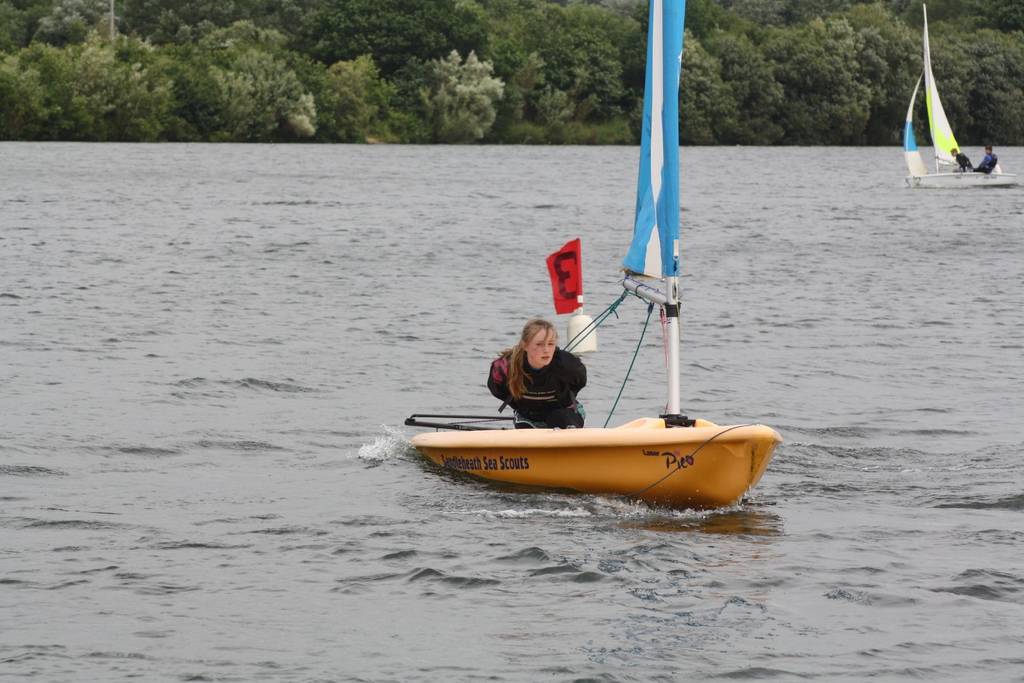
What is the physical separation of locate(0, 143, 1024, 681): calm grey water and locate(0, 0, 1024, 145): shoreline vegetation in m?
54.4

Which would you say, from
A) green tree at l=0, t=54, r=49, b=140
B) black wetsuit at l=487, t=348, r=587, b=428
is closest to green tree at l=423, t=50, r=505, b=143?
green tree at l=0, t=54, r=49, b=140

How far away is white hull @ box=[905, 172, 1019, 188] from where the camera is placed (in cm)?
5744

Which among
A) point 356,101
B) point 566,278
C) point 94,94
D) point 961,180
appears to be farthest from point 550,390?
point 356,101

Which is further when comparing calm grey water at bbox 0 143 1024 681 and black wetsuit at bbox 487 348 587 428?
black wetsuit at bbox 487 348 587 428

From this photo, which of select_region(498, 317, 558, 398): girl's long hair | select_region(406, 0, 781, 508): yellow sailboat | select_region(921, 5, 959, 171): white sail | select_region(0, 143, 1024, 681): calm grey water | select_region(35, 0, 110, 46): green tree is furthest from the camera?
select_region(35, 0, 110, 46): green tree

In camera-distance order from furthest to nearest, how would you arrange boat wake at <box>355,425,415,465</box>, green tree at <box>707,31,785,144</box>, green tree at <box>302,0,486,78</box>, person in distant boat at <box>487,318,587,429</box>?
green tree at <box>302,0,486,78</box>, green tree at <box>707,31,785,144</box>, boat wake at <box>355,425,415,465</box>, person in distant boat at <box>487,318,587,429</box>

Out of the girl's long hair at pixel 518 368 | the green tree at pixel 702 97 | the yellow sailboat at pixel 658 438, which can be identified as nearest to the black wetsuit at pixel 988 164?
the green tree at pixel 702 97

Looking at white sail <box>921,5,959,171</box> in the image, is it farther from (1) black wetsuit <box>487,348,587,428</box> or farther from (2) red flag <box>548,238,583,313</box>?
(2) red flag <box>548,238,583,313</box>

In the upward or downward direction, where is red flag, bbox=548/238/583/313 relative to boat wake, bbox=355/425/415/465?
upward

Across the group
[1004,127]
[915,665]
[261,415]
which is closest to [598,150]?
[1004,127]

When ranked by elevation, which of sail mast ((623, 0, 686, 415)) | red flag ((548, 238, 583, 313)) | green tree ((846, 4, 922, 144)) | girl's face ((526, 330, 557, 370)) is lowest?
girl's face ((526, 330, 557, 370))

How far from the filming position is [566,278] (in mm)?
12555

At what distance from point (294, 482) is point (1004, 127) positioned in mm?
91761

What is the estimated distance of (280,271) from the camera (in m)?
31.6
